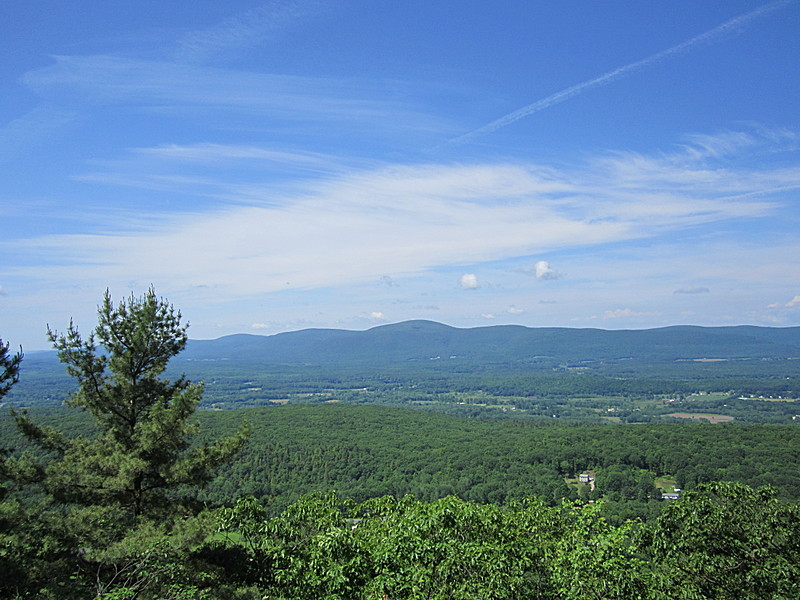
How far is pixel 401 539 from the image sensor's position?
921 centimetres

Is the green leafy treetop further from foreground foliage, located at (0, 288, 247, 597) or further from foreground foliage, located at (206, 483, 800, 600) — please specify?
foreground foliage, located at (206, 483, 800, 600)

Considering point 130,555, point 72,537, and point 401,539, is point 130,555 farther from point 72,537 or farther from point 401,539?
point 401,539

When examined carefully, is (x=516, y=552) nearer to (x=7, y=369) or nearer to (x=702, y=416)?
→ (x=7, y=369)

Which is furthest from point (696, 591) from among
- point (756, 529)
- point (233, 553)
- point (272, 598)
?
point (233, 553)

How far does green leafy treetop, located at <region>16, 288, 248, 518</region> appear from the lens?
11383mm

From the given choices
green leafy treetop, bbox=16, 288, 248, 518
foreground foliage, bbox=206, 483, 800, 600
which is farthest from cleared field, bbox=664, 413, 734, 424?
green leafy treetop, bbox=16, 288, 248, 518

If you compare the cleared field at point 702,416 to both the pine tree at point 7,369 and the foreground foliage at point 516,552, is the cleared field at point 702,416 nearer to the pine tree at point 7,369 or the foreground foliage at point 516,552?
the foreground foliage at point 516,552

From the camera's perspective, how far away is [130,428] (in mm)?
12633

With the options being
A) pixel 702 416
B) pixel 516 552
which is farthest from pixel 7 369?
pixel 702 416

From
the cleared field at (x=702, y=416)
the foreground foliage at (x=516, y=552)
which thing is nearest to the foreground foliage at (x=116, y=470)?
the foreground foliage at (x=516, y=552)

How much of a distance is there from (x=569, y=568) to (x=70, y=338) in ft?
39.5

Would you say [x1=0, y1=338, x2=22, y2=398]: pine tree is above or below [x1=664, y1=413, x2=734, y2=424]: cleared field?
above

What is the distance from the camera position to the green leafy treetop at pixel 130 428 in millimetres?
11383

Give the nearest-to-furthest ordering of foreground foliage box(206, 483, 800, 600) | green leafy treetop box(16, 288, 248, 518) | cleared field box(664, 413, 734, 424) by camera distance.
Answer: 1. foreground foliage box(206, 483, 800, 600)
2. green leafy treetop box(16, 288, 248, 518)
3. cleared field box(664, 413, 734, 424)
